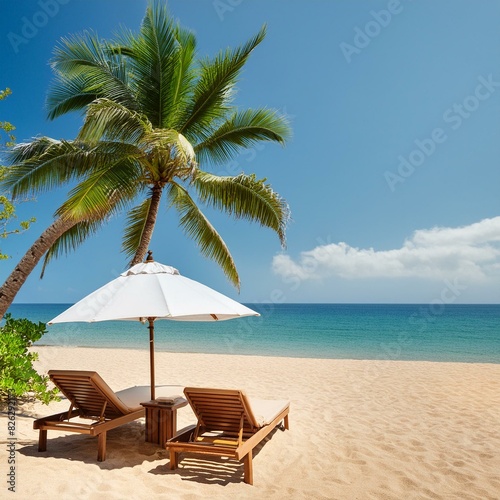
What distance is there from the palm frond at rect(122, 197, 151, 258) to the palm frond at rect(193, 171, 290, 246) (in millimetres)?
2009

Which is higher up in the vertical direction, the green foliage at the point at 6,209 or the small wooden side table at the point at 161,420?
the green foliage at the point at 6,209

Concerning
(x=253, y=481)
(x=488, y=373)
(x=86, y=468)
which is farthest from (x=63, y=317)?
(x=488, y=373)

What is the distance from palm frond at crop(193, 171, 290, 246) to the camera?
8.82 meters

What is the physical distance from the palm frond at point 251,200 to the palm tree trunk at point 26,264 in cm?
309

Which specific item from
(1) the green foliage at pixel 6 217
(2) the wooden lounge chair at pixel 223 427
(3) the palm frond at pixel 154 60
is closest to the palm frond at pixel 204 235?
(3) the palm frond at pixel 154 60

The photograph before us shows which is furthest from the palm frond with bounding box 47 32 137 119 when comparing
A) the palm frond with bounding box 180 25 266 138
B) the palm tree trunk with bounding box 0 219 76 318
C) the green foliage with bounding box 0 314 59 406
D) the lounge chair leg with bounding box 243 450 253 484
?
the lounge chair leg with bounding box 243 450 253 484

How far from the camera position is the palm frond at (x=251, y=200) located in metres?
8.82

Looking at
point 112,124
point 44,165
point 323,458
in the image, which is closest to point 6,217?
point 44,165

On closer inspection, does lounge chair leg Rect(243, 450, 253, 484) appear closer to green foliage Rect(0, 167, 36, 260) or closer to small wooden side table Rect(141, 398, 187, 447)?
small wooden side table Rect(141, 398, 187, 447)

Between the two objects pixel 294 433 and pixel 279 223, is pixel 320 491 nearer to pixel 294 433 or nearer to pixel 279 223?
pixel 294 433

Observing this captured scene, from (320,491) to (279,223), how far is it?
5.85 metres

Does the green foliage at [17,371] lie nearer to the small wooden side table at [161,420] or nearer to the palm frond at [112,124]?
the small wooden side table at [161,420]

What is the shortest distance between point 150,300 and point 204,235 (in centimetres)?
569

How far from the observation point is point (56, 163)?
26.3ft
